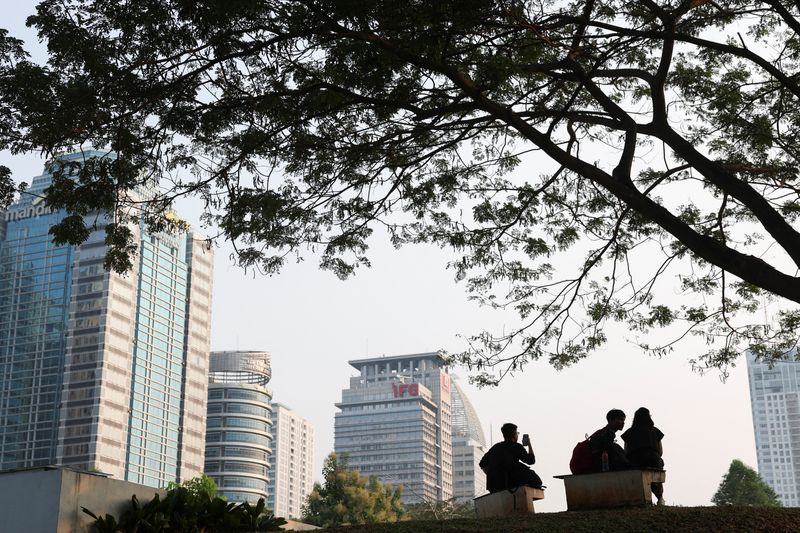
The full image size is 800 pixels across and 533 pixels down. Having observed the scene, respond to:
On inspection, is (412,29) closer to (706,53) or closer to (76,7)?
→ (76,7)

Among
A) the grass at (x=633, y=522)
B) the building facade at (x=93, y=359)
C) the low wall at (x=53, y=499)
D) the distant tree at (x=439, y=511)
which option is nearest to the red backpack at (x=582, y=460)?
the grass at (x=633, y=522)

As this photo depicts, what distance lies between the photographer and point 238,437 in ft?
446

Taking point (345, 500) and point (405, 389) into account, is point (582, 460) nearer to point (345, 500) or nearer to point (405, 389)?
point (345, 500)

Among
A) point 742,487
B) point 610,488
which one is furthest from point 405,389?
point 610,488

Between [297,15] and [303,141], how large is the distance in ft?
8.10

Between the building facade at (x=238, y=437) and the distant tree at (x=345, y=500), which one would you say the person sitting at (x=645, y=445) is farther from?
the building facade at (x=238, y=437)

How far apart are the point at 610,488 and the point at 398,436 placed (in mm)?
179238

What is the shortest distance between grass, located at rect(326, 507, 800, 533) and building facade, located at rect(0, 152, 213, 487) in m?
107

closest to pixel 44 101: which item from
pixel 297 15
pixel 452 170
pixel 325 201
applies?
pixel 297 15

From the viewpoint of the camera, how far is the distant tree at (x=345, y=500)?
4966 cm

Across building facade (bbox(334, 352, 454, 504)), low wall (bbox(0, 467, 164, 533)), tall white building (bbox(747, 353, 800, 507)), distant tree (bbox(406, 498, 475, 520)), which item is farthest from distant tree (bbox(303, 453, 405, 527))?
tall white building (bbox(747, 353, 800, 507))

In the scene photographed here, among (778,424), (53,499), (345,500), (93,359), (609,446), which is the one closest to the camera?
(53,499)

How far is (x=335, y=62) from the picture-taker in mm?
10297

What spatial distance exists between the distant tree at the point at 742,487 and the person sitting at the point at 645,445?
54269mm
